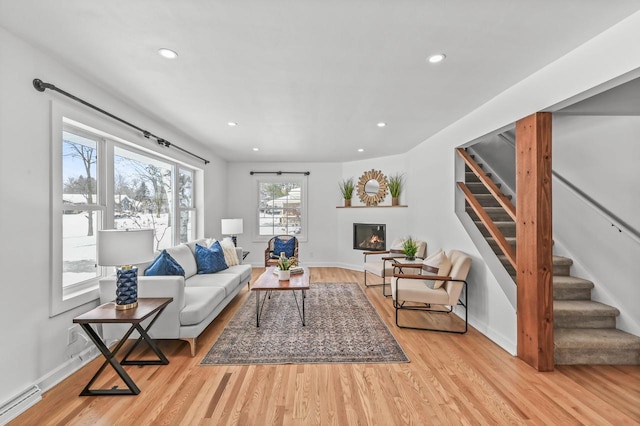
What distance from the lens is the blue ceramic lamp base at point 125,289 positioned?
241cm

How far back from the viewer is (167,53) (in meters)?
2.19

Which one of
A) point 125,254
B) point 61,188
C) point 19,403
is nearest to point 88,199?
point 61,188

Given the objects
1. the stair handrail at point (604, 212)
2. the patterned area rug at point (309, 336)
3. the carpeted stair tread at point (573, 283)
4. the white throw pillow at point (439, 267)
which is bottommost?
the patterned area rug at point (309, 336)

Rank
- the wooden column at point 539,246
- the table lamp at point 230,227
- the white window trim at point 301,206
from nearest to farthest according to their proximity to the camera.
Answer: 1. the wooden column at point 539,246
2. the table lamp at point 230,227
3. the white window trim at point 301,206

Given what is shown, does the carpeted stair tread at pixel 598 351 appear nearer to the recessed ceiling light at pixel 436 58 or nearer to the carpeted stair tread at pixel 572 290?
the carpeted stair tread at pixel 572 290

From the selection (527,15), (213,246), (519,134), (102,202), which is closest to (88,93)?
(102,202)

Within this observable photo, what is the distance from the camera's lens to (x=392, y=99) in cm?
313

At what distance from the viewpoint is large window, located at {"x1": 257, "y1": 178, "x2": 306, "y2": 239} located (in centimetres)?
702

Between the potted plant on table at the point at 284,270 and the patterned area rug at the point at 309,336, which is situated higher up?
the potted plant on table at the point at 284,270

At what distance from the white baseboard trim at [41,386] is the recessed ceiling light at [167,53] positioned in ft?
8.46

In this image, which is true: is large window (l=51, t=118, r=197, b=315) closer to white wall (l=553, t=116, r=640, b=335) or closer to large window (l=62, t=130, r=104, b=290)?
large window (l=62, t=130, r=104, b=290)

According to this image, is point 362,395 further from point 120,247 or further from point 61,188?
point 61,188

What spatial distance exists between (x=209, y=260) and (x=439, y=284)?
3116 mm

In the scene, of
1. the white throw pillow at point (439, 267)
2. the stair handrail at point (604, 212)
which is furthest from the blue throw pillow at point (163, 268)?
the stair handrail at point (604, 212)
